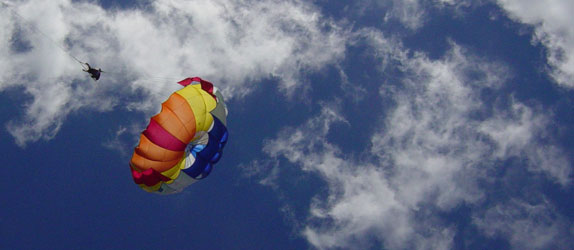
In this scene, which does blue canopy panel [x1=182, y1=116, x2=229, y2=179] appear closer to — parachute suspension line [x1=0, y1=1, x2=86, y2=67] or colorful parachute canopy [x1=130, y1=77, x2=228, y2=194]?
colorful parachute canopy [x1=130, y1=77, x2=228, y2=194]

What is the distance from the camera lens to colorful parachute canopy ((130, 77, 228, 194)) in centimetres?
6256

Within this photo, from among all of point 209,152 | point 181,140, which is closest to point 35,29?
point 181,140

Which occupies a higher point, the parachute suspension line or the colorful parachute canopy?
the parachute suspension line

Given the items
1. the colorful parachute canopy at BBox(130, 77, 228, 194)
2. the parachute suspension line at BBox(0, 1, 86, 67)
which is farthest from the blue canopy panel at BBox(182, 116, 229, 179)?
the parachute suspension line at BBox(0, 1, 86, 67)

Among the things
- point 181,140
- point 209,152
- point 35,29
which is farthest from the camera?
point 35,29

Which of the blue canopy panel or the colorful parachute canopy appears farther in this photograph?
the blue canopy panel

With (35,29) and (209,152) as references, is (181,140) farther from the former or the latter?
(35,29)

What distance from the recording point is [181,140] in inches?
2479

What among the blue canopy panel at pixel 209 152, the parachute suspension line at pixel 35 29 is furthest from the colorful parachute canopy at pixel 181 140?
Answer: the parachute suspension line at pixel 35 29

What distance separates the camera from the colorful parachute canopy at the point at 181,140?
6256 centimetres

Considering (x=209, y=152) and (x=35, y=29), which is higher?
(x=35, y=29)

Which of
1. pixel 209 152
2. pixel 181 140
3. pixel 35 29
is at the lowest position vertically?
pixel 181 140

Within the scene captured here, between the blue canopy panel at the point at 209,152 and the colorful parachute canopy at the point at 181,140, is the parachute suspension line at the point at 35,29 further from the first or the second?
the blue canopy panel at the point at 209,152

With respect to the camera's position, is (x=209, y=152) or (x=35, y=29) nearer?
(x=209, y=152)
